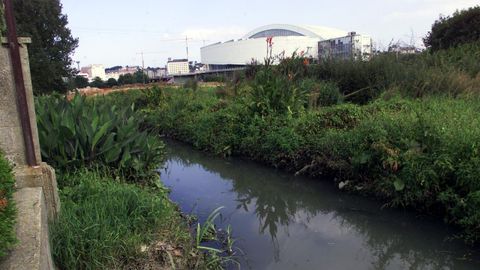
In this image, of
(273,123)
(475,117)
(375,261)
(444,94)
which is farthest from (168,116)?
(375,261)

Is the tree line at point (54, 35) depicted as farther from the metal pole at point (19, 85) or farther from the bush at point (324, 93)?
the metal pole at point (19, 85)

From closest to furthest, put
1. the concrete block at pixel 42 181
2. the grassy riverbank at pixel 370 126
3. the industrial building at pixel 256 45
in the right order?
the concrete block at pixel 42 181 → the grassy riverbank at pixel 370 126 → the industrial building at pixel 256 45

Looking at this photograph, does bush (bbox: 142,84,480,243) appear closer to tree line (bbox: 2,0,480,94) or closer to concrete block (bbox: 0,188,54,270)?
concrete block (bbox: 0,188,54,270)

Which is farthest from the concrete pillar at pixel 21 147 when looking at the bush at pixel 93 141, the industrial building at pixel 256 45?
the industrial building at pixel 256 45

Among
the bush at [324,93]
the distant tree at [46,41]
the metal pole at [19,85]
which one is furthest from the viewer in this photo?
the distant tree at [46,41]

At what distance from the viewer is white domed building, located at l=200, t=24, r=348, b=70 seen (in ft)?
247

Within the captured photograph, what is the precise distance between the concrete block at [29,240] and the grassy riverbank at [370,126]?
393 centimetres

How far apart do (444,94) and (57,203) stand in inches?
299

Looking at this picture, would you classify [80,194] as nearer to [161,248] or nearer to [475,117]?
[161,248]

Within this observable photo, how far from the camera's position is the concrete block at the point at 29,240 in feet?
7.26

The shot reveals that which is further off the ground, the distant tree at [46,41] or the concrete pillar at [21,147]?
the distant tree at [46,41]

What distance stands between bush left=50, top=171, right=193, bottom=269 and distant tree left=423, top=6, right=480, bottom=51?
1959 cm

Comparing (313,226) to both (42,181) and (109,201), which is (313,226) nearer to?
(109,201)

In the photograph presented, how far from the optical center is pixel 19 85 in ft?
11.2
